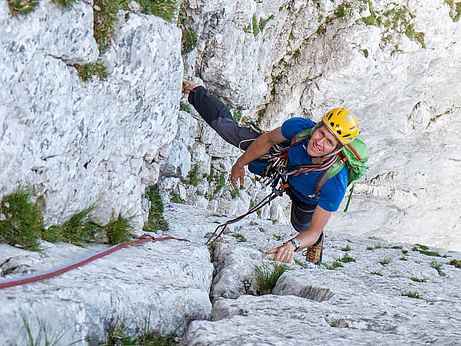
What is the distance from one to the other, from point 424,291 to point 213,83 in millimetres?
11488

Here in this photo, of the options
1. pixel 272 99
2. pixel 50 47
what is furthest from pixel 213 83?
pixel 50 47

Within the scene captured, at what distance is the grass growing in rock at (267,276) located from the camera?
24.7ft

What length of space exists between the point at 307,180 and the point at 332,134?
1.07 m

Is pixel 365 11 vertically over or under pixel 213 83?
over

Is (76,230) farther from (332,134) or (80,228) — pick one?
(332,134)

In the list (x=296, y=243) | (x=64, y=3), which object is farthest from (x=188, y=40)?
(x=64, y=3)

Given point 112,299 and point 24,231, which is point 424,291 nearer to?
point 112,299

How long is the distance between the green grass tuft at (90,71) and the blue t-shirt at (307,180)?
3.39m

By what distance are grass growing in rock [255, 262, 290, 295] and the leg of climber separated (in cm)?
296

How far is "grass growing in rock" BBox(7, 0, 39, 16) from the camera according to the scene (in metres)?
4.91

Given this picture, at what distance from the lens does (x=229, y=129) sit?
33.6 ft

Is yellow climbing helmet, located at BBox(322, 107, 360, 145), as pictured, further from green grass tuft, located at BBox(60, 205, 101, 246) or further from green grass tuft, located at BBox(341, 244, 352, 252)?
green grass tuft, located at BBox(341, 244, 352, 252)

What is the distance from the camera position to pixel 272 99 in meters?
26.2

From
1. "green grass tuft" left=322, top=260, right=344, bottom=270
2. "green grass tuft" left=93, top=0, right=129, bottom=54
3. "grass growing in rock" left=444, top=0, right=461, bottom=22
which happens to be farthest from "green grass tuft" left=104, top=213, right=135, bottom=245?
"grass growing in rock" left=444, top=0, right=461, bottom=22
